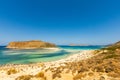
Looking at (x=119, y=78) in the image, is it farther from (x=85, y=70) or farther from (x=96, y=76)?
(x=85, y=70)

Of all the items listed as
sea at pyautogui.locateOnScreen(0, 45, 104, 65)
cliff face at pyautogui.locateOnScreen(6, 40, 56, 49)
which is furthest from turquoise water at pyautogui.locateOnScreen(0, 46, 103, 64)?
cliff face at pyautogui.locateOnScreen(6, 40, 56, 49)

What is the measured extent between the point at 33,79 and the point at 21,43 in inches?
5204

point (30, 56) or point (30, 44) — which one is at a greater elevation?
point (30, 44)

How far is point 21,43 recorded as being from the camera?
141000 millimetres

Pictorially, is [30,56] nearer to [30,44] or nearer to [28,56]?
[28,56]

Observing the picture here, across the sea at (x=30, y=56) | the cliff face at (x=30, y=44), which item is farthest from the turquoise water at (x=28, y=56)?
the cliff face at (x=30, y=44)

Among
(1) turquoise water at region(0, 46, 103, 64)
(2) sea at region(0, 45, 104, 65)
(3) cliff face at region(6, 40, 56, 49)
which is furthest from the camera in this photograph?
(3) cliff face at region(6, 40, 56, 49)

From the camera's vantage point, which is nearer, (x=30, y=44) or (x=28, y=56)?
(x=28, y=56)

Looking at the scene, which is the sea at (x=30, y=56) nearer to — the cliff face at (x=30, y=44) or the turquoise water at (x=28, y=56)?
the turquoise water at (x=28, y=56)

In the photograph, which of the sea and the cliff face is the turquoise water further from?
the cliff face

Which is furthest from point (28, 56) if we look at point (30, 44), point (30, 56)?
point (30, 44)

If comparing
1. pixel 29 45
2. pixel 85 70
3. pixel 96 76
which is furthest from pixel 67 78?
pixel 29 45

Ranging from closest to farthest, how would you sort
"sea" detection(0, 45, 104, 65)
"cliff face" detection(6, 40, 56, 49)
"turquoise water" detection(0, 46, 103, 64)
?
1. "sea" detection(0, 45, 104, 65)
2. "turquoise water" detection(0, 46, 103, 64)
3. "cliff face" detection(6, 40, 56, 49)

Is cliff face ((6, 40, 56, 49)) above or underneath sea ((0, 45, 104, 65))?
above
